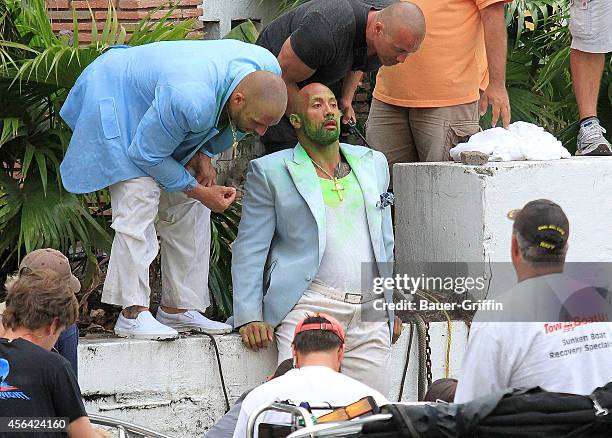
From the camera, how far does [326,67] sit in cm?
649

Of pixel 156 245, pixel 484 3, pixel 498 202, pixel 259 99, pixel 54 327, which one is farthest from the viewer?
pixel 484 3

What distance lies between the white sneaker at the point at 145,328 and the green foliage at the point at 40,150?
50cm

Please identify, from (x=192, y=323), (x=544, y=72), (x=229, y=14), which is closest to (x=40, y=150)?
(x=192, y=323)

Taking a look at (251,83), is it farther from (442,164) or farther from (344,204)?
(442,164)

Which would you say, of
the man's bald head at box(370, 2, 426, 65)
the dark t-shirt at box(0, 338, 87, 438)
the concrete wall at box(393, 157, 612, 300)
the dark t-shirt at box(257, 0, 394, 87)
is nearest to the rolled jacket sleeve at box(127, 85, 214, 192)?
the dark t-shirt at box(257, 0, 394, 87)

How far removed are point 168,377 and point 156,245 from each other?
64 centimetres

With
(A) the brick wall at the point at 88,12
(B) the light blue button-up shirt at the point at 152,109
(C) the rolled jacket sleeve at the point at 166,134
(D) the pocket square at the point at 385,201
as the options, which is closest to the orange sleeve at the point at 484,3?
(D) the pocket square at the point at 385,201

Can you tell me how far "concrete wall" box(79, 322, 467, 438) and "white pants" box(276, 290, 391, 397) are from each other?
0.76ft

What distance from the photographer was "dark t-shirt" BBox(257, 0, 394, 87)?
6301 millimetres

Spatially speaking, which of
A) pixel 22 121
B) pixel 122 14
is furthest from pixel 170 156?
pixel 122 14

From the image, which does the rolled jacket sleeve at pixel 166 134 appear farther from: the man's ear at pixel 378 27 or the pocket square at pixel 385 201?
the man's ear at pixel 378 27

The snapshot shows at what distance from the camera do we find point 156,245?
610 cm

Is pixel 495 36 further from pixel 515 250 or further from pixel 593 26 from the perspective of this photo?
pixel 515 250

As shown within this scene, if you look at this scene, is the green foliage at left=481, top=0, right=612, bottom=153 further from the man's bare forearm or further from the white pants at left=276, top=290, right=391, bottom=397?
the white pants at left=276, top=290, right=391, bottom=397
